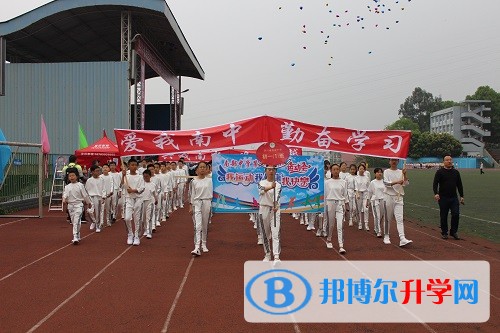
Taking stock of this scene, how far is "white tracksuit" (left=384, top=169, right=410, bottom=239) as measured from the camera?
1103 cm

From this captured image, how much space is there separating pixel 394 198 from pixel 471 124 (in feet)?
282

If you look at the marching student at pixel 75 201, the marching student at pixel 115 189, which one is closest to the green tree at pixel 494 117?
the marching student at pixel 115 189

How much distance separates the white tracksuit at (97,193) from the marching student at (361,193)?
6.58m

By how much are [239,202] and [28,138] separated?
20.9 meters

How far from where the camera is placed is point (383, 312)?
6.04m

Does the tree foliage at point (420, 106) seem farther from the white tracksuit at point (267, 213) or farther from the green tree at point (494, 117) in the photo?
the white tracksuit at point (267, 213)

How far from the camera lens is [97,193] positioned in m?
13.4

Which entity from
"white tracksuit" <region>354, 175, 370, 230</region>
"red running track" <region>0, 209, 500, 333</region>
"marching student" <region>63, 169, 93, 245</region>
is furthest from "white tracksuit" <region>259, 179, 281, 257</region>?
"white tracksuit" <region>354, 175, 370, 230</region>

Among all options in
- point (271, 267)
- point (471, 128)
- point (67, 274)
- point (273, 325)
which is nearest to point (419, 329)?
point (273, 325)

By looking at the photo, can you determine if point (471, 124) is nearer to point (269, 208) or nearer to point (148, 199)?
point (148, 199)

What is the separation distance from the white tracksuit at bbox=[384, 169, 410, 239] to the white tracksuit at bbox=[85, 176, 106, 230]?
6.87 m

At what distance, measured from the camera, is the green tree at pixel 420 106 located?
110 m

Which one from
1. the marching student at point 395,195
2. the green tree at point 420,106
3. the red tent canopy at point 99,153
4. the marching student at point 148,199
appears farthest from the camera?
the green tree at point 420,106

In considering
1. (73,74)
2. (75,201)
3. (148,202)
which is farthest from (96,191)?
(73,74)
